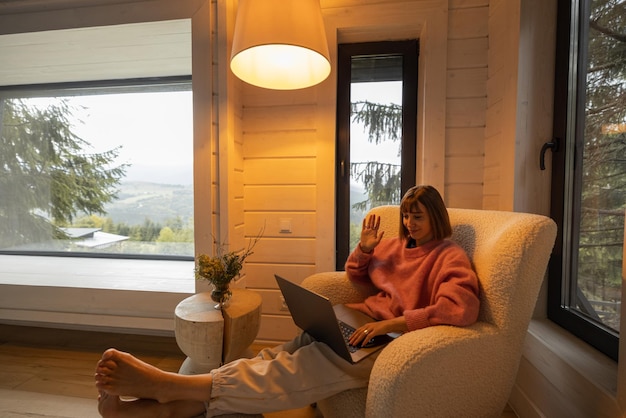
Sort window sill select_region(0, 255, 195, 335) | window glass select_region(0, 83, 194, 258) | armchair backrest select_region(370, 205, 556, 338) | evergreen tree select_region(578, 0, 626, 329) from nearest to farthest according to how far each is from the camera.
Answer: armchair backrest select_region(370, 205, 556, 338), evergreen tree select_region(578, 0, 626, 329), window sill select_region(0, 255, 195, 335), window glass select_region(0, 83, 194, 258)

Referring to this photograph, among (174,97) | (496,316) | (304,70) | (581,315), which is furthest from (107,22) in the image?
(581,315)

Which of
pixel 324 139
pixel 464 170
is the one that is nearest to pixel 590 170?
pixel 464 170

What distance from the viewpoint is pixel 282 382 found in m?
0.90

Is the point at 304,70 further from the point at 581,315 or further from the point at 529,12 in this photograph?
the point at 581,315

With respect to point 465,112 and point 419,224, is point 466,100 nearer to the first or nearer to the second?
point 465,112

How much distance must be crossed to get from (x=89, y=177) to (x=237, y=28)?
6.98ft

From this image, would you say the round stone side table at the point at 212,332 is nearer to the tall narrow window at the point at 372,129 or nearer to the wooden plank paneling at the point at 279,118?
the tall narrow window at the point at 372,129

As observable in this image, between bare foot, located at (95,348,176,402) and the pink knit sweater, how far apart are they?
706 mm

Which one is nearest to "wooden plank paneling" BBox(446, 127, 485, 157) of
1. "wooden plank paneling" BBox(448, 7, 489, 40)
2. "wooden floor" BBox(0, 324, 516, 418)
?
"wooden plank paneling" BBox(448, 7, 489, 40)

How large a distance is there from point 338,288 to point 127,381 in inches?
30.8

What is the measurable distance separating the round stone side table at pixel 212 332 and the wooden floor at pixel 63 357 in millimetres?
353

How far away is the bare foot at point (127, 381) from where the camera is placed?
873 mm

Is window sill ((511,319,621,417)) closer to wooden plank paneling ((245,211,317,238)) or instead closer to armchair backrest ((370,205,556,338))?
armchair backrest ((370,205,556,338))

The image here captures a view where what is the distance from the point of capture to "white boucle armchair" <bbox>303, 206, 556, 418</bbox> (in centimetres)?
72
